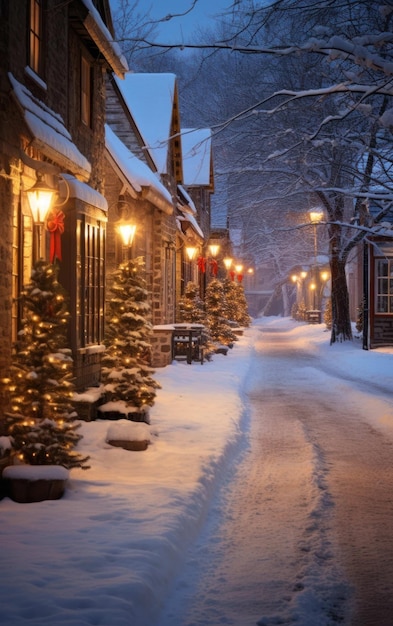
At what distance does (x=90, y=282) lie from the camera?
40.9 ft

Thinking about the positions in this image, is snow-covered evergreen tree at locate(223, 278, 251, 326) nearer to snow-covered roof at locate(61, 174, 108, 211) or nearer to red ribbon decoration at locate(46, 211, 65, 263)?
snow-covered roof at locate(61, 174, 108, 211)

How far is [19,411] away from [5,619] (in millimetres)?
3401

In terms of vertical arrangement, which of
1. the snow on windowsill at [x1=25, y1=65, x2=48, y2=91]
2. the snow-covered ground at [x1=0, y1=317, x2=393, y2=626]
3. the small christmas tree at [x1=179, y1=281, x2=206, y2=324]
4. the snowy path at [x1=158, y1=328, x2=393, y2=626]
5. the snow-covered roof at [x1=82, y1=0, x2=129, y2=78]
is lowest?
the snowy path at [x1=158, y1=328, x2=393, y2=626]

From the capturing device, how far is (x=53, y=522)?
6516 mm

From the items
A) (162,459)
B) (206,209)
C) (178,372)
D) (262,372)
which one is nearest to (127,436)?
(162,459)

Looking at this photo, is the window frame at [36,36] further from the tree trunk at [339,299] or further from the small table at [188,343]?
the tree trunk at [339,299]

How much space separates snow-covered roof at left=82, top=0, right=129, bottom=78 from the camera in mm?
11977

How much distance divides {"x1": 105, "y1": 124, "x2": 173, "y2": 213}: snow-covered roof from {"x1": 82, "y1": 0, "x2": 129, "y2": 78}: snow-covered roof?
3184mm

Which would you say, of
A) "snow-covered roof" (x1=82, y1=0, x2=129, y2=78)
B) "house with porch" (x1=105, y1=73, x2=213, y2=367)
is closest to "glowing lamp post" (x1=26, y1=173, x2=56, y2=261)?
"snow-covered roof" (x1=82, y1=0, x2=129, y2=78)

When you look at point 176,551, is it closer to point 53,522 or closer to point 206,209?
point 53,522

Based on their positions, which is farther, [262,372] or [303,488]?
[262,372]

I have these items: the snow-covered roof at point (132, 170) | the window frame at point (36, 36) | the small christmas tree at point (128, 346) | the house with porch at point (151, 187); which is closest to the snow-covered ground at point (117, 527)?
the small christmas tree at point (128, 346)

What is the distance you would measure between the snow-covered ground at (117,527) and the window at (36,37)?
15.2ft

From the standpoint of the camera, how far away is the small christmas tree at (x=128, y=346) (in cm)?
1118
